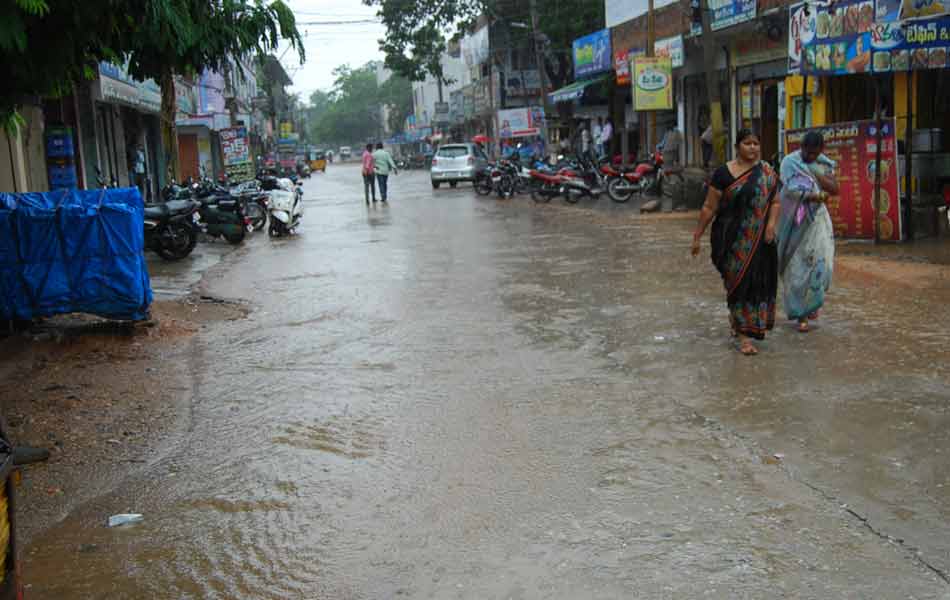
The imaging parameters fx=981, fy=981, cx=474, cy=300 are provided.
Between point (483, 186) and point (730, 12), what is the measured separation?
9740 mm

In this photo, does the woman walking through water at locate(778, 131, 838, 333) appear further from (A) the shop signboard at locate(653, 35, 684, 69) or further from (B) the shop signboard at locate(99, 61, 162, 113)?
(A) the shop signboard at locate(653, 35, 684, 69)

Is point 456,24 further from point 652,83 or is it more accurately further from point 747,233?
point 747,233

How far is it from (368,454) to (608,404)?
1.57 metres

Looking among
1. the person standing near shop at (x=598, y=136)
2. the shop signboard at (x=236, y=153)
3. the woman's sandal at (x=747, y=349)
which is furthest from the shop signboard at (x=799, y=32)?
the shop signboard at (x=236, y=153)

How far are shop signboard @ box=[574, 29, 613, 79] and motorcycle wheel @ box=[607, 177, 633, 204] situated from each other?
7.37 meters

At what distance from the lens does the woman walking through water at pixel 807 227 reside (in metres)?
7.47

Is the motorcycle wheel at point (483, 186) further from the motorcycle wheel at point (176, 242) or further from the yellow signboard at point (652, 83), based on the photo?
the motorcycle wheel at point (176, 242)

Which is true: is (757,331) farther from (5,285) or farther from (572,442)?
(5,285)

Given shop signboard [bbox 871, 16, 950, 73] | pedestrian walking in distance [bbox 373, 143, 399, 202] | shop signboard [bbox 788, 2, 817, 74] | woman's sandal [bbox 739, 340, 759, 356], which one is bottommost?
woman's sandal [bbox 739, 340, 759, 356]

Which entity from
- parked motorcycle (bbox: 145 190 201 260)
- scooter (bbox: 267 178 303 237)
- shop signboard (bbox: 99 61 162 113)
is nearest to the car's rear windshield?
shop signboard (bbox: 99 61 162 113)

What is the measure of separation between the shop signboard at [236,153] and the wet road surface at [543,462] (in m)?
22.5

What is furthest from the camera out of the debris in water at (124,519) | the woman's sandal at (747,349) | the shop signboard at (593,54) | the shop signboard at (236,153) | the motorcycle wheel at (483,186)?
the shop signboard at (236,153)

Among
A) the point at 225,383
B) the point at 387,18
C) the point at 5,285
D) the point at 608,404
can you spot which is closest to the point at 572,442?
the point at 608,404

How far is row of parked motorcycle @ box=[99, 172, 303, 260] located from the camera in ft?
48.2
